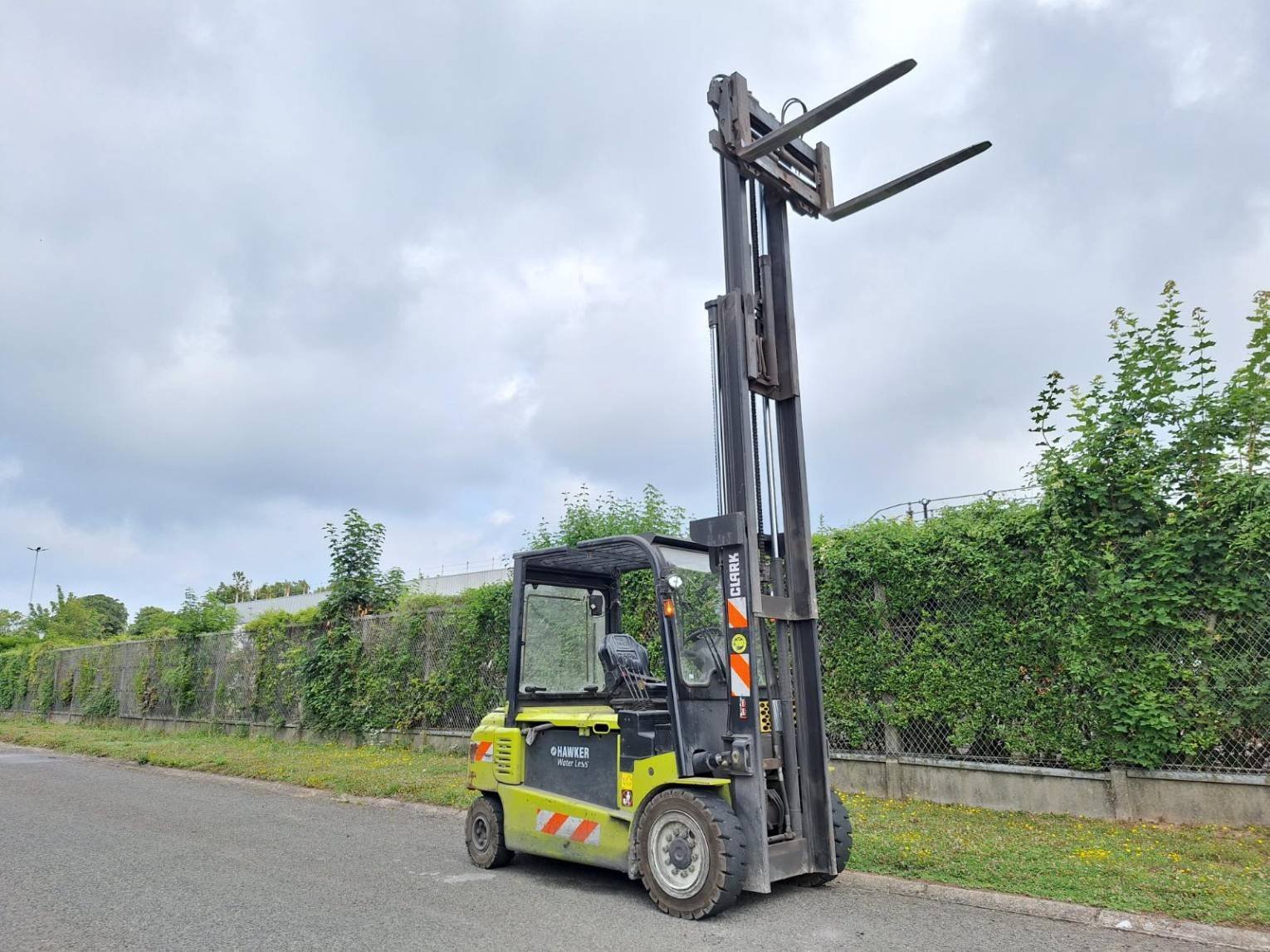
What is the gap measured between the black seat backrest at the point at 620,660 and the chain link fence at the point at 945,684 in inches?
153

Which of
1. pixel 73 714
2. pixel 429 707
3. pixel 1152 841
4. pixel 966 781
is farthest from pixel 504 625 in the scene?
pixel 73 714

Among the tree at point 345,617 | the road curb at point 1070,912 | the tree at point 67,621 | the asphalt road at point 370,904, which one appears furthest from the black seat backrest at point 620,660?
the tree at point 67,621

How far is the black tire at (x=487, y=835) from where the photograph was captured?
23.5 ft

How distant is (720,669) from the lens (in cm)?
603

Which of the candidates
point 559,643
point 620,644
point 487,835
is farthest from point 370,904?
point 620,644

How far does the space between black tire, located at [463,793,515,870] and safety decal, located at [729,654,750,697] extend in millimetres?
2544

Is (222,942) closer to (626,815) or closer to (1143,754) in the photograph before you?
(626,815)

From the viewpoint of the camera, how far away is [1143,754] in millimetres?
7836

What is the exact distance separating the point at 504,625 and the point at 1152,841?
9382 millimetres

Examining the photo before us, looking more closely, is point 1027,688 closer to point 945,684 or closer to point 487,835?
point 945,684

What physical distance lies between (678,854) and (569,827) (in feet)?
3.71

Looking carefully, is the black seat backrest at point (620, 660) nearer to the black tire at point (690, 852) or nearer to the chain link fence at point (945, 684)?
the black tire at point (690, 852)

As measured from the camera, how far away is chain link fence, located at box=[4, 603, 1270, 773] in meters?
7.53

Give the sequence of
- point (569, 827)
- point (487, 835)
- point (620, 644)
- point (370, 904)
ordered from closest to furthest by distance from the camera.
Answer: point (370, 904) → point (569, 827) → point (620, 644) → point (487, 835)
